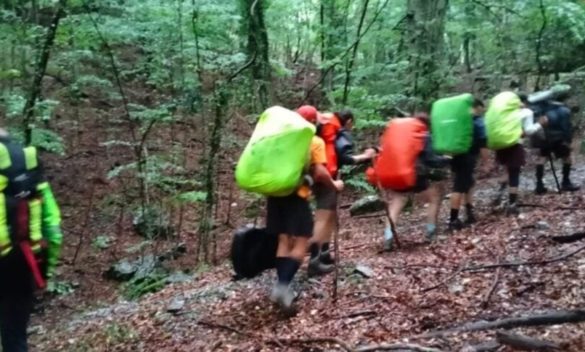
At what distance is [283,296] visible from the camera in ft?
21.0

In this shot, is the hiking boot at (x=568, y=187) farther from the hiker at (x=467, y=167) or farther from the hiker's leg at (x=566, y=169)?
the hiker at (x=467, y=167)

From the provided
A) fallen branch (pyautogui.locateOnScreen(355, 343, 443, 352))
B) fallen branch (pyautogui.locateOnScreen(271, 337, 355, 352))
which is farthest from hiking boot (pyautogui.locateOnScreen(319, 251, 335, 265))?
fallen branch (pyautogui.locateOnScreen(355, 343, 443, 352))

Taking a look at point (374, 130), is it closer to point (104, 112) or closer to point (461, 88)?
point (461, 88)

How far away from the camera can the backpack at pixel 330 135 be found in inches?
293

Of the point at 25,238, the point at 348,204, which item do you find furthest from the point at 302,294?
the point at 348,204

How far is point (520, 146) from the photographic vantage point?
954 cm

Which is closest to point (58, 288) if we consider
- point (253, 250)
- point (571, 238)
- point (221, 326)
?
point (253, 250)

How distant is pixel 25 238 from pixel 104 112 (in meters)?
16.3

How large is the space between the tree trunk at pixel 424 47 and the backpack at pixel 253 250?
5.01 metres

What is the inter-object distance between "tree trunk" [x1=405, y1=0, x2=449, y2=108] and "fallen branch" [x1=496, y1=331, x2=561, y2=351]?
6.94 m

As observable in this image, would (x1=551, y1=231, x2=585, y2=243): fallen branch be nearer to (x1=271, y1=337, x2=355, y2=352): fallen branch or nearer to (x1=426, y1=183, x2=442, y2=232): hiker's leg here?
(x1=426, y1=183, x2=442, y2=232): hiker's leg

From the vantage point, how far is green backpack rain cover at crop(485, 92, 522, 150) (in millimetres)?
9203

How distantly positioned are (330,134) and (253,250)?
150 cm

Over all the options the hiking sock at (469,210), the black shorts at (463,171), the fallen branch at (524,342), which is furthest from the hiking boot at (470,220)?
the fallen branch at (524,342)
